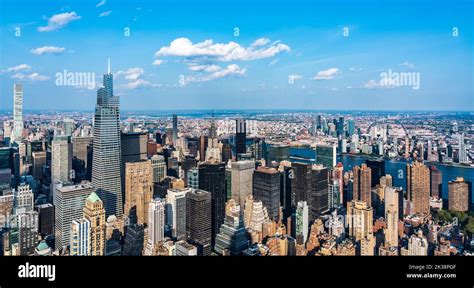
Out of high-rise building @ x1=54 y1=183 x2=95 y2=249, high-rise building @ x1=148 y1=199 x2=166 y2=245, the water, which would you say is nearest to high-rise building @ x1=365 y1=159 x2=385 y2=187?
the water

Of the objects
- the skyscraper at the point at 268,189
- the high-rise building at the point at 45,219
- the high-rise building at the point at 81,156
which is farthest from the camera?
the high-rise building at the point at 81,156

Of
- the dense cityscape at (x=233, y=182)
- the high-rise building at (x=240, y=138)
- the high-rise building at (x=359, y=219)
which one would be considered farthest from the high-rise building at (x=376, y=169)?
the high-rise building at (x=240, y=138)

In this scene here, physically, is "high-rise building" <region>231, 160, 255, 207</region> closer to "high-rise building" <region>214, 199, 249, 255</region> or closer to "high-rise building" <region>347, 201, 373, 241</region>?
"high-rise building" <region>214, 199, 249, 255</region>

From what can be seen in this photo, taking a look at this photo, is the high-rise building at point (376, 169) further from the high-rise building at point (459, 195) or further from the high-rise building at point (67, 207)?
the high-rise building at point (67, 207)

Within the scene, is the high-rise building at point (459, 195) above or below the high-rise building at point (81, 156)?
below

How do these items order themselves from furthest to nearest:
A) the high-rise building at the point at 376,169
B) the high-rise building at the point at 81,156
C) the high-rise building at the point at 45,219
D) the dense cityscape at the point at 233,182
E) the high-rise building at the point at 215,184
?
the high-rise building at the point at 81,156, the high-rise building at the point at 376,169, the high-rise building at the point at 215,184, the high-rise building at the point at 45,219, the dense cityscape at the point at 233,182
